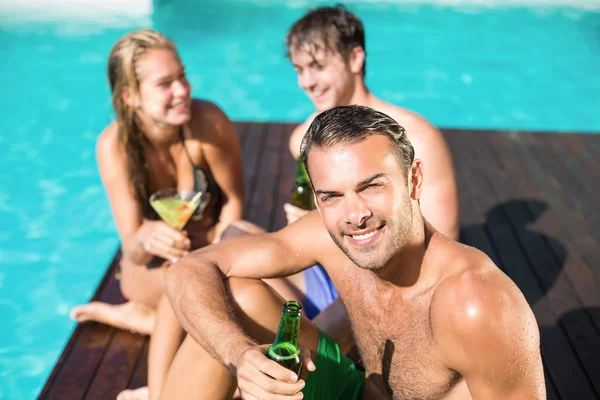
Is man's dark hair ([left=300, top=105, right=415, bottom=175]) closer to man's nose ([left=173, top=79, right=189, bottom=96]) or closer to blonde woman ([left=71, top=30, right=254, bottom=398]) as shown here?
blonde woman ([left=71, top=30, right=254, bottom=398])

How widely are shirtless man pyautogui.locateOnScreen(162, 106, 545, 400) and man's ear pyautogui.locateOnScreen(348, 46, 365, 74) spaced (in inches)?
46.5

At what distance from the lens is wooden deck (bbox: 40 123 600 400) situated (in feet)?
10.7

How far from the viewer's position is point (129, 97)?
11.0ft

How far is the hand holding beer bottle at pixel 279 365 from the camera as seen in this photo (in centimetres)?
188

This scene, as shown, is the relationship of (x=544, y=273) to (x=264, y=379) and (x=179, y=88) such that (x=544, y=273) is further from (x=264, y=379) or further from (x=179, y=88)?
(x=264, y=379)

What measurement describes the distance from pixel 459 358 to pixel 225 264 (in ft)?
3.15

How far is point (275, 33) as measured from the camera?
1003 centimetres

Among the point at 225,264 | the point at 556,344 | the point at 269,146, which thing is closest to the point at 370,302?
the point at 225,264

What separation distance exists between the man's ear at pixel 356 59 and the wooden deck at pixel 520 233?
1.45 m

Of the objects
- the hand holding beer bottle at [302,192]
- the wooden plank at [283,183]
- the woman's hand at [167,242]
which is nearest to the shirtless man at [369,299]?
the woman's hand at [167,242]

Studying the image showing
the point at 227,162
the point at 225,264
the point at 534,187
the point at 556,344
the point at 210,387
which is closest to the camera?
the point at 210,387

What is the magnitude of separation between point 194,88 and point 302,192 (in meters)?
5.66

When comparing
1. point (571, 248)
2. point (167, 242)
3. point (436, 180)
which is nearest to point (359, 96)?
point (436, 180)

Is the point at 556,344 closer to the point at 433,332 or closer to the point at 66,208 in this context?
the point at 433,332
